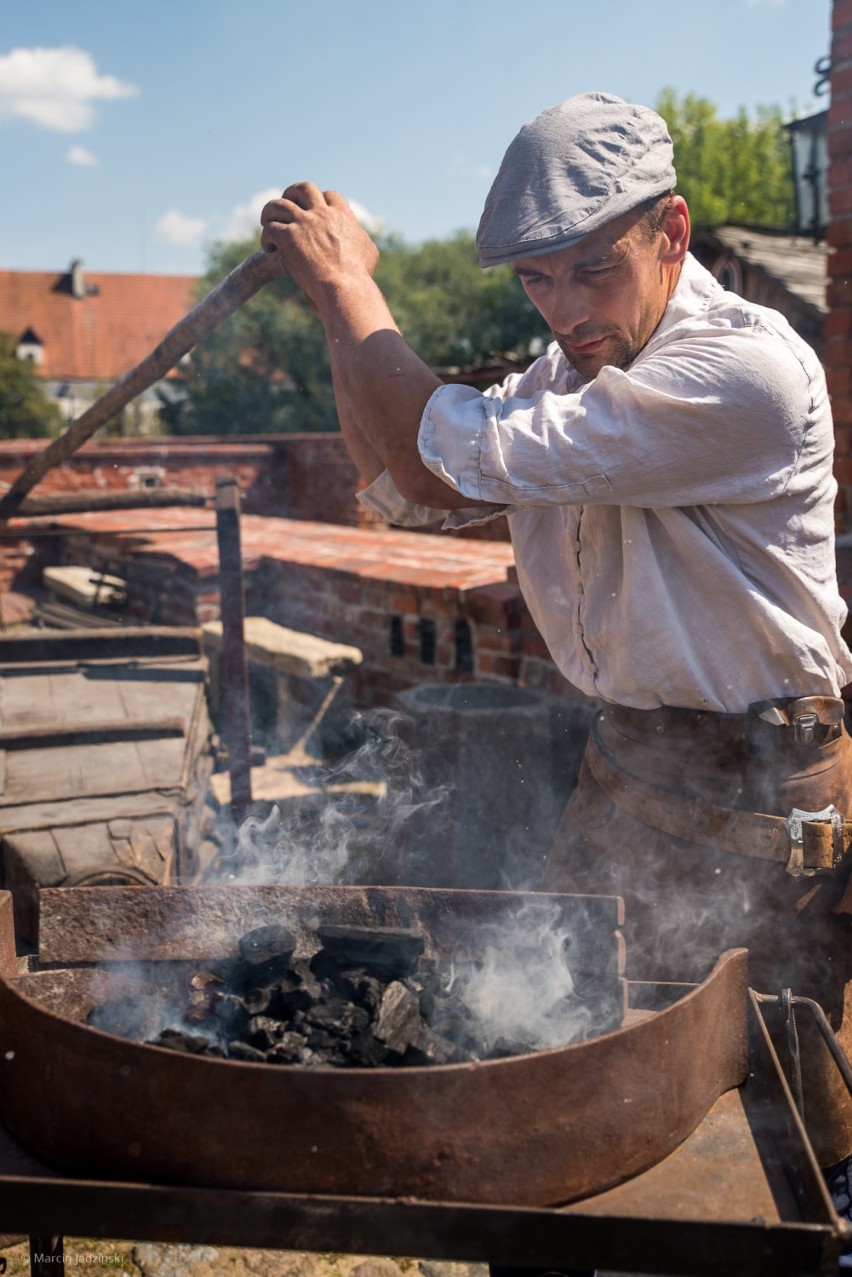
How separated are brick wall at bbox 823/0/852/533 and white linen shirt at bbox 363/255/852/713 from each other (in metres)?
2.29

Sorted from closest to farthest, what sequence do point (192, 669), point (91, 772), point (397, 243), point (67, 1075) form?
point (67, 1075) → point (91, 772) → point (192, 669) → point (397, 243)

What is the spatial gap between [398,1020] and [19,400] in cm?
2937

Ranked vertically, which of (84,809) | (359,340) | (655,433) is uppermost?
(359,340)

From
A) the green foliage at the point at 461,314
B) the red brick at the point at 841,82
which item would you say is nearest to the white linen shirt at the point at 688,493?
the red brick at the point at 841,82

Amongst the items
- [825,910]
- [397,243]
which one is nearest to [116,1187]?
[825,910]

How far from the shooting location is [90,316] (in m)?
45.6

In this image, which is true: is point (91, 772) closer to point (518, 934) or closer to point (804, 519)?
point (518, 934)

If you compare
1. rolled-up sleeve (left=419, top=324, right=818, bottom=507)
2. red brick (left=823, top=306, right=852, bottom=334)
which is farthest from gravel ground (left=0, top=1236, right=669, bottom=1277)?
red brick (left=823, top=306, right=852, bottom=334)

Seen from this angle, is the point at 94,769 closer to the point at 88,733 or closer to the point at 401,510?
the point at 88,733

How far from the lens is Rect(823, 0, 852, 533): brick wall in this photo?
4.02 meters

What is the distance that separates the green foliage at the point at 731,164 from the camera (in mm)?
39469

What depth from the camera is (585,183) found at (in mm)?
1704

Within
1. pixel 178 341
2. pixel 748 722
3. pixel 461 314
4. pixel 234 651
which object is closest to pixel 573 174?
pixel 748 722

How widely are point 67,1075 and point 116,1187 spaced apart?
18 cm
